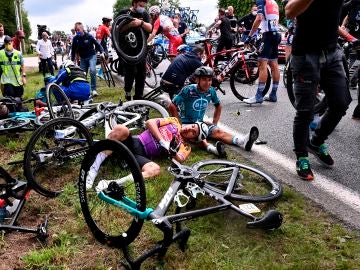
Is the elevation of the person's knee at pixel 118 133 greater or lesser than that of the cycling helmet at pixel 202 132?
greater

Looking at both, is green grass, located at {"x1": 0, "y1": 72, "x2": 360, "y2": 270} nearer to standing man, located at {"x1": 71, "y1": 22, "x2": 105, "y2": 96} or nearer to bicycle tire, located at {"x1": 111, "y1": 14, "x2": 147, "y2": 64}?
bicycle tire, located at {"x1": 111, "y1": 14, "x2": 147, "y2": 64}

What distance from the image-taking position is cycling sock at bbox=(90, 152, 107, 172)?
300cm

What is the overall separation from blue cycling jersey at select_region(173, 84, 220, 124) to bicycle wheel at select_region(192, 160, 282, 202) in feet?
4.93

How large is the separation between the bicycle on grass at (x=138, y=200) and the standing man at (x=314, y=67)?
690 mm

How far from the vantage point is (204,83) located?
213 inches

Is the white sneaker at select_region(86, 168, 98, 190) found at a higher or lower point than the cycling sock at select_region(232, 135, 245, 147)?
higher

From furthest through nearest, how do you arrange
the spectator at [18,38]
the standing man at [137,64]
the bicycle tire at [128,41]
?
the spectator at [18,38] → the standing man at [137,64] → the bicycle tire at [128,41]

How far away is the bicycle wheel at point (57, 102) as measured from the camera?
611 centimetres

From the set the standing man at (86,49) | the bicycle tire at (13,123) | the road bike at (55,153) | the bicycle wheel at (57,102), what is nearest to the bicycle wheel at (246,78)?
the bicycle wheel at (57,102)

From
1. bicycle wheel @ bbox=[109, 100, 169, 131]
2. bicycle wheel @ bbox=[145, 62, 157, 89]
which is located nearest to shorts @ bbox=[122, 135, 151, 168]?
bicycle wheel @ bbox=[109, 100, 169, 131]

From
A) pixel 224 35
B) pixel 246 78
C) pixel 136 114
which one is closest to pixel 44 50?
pixel 224 35

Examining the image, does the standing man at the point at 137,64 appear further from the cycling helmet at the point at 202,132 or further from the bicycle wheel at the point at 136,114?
the cycling helmet at the point at 202,132

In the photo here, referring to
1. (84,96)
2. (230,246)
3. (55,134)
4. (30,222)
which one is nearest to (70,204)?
(30,222)

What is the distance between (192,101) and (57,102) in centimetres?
235
